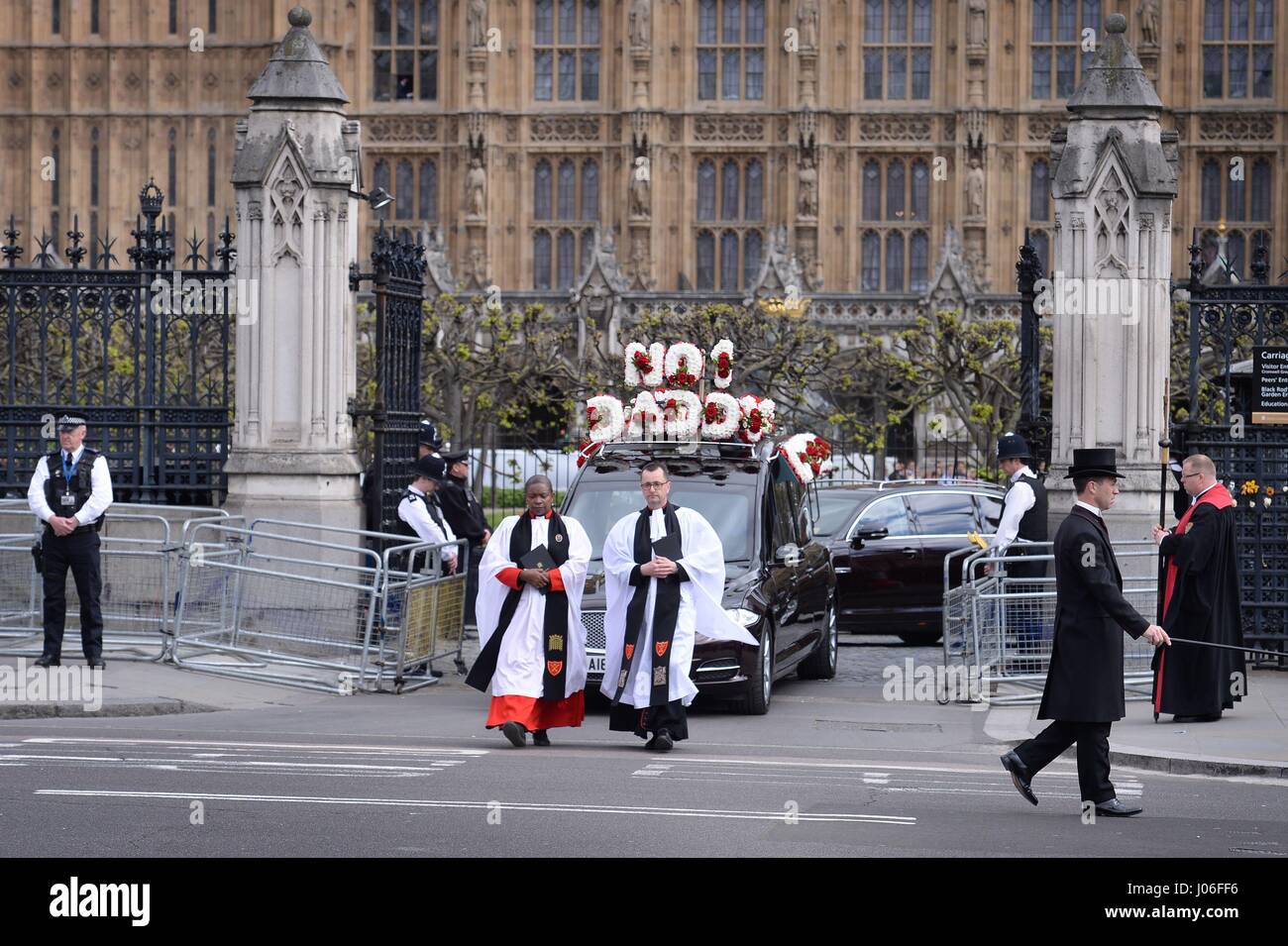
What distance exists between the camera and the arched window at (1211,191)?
1996 inches

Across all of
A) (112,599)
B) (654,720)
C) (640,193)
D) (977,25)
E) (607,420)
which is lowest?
(654,720)

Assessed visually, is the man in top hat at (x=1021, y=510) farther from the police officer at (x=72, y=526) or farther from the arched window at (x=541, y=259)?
the arched window at (x=541, y=259)

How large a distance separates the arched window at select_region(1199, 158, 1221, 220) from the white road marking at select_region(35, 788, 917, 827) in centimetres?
4297

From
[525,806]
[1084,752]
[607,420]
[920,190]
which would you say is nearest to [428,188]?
[920,190]

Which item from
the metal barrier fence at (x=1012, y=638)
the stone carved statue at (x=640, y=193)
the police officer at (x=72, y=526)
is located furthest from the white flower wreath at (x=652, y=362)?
the stone carved statue at (x=640, y=193)

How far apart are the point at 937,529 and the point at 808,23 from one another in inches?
1236

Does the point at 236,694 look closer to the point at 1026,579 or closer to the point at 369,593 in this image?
the point at 369,593

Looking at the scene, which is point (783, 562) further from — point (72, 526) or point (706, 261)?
point (706, 261)

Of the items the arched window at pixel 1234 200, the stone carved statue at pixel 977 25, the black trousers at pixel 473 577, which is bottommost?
the black trousers at pixel 473 577

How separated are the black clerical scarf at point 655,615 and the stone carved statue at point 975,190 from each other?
1503 inches

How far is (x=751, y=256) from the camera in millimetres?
51531
